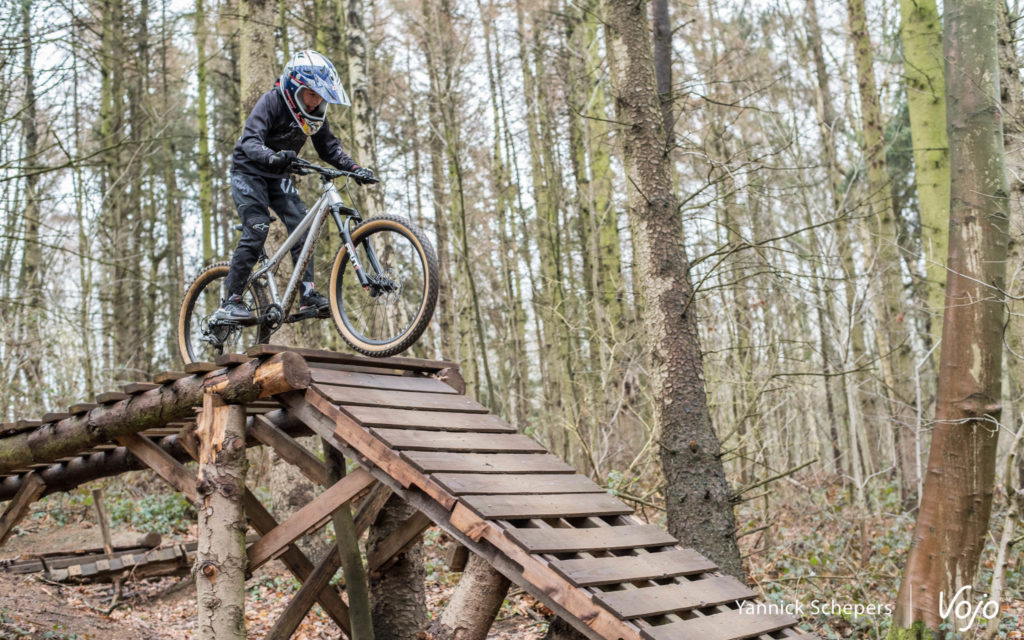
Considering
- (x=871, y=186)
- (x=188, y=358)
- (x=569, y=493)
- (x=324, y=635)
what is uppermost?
(x=871, y=186)

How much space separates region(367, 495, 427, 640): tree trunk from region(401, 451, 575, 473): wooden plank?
50.1 inches

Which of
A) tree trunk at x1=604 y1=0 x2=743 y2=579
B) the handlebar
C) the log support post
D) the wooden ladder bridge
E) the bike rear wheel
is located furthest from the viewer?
the bike rear wheel

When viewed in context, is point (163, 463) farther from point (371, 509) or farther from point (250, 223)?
point (250, 223)

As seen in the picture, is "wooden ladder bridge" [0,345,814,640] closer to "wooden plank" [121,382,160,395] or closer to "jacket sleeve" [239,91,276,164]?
"wooden plank" [121,382,160,395]

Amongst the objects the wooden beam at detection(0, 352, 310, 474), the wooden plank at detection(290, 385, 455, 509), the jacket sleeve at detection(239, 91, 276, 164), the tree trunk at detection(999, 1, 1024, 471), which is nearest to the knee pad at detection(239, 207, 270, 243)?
the jacket sleeve at detection(239, 91, 276, 164)

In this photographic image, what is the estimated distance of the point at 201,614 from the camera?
5.18m

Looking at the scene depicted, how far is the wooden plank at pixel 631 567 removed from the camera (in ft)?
12.8

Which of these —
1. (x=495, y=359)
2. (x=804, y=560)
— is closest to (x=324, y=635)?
(x=804, y=560)

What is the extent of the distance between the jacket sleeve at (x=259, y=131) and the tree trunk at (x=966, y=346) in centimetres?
482

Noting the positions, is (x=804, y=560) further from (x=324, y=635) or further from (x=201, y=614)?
(x=201, y=614)

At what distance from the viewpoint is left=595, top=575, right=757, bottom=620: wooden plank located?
3.76m

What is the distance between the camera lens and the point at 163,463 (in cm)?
621

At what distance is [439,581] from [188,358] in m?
3.83

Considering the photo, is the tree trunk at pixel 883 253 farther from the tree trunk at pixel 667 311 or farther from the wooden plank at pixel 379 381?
the wooden plank at pixel 379 381
